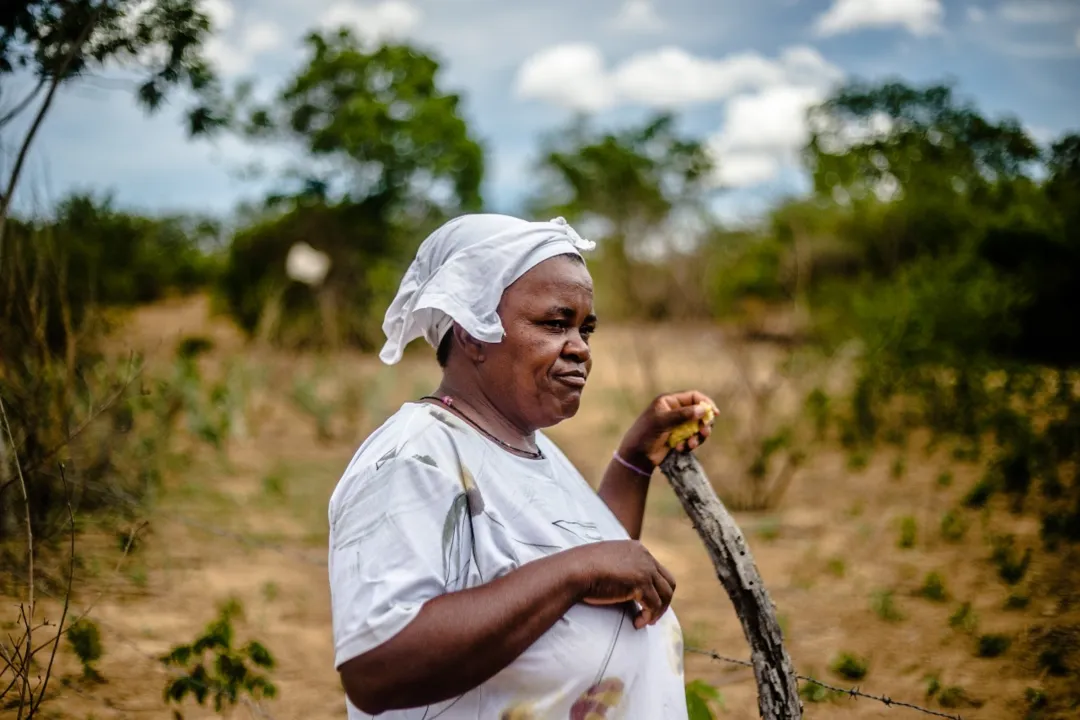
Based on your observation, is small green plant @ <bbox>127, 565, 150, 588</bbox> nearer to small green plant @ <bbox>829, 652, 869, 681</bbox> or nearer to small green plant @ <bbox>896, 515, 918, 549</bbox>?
small green plant @ <bbox>829, 652, 869, 681</bbox>

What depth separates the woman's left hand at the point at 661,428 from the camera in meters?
2.03

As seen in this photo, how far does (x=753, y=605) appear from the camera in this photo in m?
1.91

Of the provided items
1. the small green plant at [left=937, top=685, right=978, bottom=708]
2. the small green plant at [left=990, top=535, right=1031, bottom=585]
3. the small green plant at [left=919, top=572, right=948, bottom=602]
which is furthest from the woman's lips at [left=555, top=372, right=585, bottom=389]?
the small green plant at [left=990, top=535, right=1031, bottom=585]

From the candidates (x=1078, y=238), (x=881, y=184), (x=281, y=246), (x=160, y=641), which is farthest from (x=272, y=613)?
(x=281, y=246)

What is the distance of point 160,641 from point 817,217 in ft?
55.8

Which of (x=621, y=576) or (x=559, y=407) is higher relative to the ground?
(x=559, y=407)

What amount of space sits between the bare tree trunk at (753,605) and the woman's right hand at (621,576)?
43cm

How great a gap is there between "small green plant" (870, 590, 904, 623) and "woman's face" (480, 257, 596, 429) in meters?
3.21

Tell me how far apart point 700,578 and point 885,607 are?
1.29 meters

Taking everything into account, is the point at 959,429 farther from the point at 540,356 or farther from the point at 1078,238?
the point at 540,356

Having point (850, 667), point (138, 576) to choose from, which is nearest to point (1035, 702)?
point (850, 667)

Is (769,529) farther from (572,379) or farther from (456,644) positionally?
(456,644)

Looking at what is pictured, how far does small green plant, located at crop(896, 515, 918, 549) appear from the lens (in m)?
5.20

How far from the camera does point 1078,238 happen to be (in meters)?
7.64
